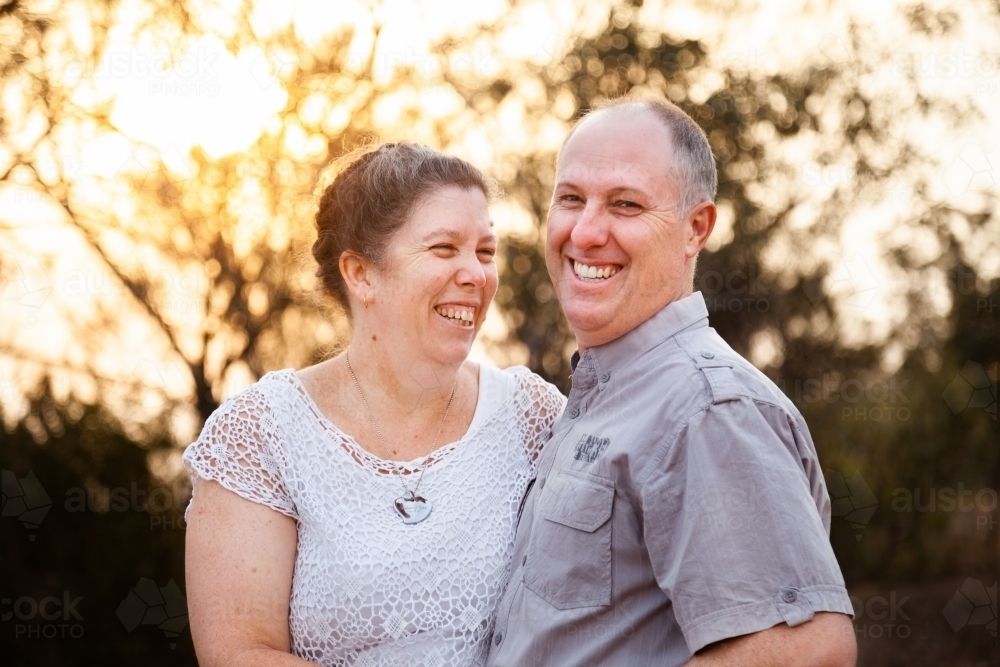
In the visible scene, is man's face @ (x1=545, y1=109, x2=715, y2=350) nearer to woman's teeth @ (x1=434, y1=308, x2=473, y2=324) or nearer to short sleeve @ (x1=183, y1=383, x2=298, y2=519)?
woman's teeth @ (x1=434, y1=308, x2=473, y2=324)

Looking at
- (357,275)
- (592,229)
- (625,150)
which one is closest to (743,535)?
(592,229)

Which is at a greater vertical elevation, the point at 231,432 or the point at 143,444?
the point at 231,432

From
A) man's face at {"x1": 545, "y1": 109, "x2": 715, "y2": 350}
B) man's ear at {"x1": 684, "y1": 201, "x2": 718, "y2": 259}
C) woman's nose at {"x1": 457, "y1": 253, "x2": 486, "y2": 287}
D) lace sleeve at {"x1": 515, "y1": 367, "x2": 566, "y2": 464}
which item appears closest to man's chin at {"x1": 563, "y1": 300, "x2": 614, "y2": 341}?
man's face at {"x1": 545, "y1": 109, "x2": 715, "y2": 350}

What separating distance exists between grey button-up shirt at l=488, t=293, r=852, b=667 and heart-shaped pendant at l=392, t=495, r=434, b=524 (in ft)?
0.98

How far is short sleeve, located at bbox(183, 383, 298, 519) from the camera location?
2.58 metres

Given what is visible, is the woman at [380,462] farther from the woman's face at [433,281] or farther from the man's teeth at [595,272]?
the man's teeth at [595,272]

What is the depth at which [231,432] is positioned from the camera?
8.65 ft

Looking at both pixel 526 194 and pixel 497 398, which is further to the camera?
pixel 526 194

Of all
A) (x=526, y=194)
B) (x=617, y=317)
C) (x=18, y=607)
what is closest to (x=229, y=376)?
(x=18, y=607)

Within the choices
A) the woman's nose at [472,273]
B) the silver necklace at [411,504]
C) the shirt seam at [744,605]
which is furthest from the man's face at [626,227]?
the shirt seam at [744,605]

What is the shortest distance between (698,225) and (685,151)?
19 cm

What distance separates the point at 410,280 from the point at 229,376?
7.47 ft

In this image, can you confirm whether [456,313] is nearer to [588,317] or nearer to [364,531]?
[588,317]

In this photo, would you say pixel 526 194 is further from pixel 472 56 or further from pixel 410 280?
pixel 410 280
